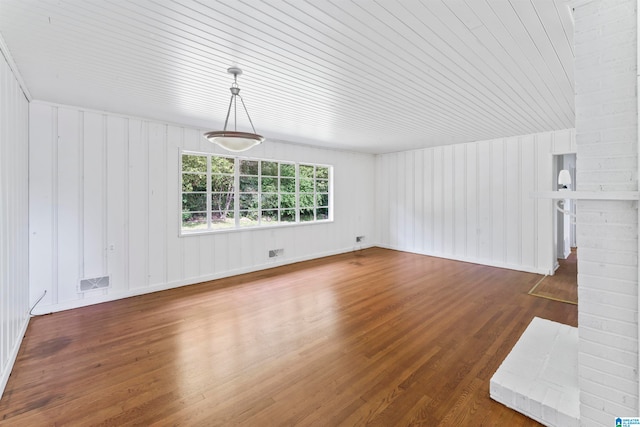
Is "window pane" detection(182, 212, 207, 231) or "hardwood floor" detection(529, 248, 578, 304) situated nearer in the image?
"hardwood floor" detection(529, 248, 578, 304)

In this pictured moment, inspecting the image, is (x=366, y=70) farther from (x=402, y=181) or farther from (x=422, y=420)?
(x=402, y=181)

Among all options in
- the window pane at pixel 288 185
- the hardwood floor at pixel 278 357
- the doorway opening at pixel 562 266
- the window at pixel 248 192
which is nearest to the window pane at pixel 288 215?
the window at pixel 248 192

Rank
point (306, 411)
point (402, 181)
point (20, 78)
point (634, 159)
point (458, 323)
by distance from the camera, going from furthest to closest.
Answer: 1. point (402, 181)
2. point (458, 323)
3. point (20, 78)
4. point (306, 411)
5. point (634, 159)

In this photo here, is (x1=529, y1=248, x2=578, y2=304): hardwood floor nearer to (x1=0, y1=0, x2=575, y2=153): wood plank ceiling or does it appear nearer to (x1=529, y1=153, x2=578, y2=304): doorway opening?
(x1=529, y1=153, x2=578, y2=304): doorway opening

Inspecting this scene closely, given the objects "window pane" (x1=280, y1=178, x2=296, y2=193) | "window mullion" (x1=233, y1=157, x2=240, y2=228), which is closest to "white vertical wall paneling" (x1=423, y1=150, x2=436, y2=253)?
"window pane" (x1=280, y1=178, x2=296, y2=193)

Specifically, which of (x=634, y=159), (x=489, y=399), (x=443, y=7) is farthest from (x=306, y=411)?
(x=443, y=7)

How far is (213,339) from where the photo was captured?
2939 mm

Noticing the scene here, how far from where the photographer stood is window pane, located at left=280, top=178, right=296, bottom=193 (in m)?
6.21

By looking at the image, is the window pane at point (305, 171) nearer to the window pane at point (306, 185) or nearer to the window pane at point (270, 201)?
the window pane at point (306, 185)

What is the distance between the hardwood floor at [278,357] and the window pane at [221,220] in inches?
47.9

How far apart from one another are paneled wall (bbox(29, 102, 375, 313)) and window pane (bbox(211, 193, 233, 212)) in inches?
18.9

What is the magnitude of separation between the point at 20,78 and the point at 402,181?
274 inches

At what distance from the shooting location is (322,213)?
7121mm

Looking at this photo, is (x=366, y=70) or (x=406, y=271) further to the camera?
(x=406, y=271)
